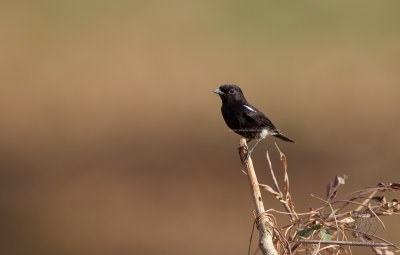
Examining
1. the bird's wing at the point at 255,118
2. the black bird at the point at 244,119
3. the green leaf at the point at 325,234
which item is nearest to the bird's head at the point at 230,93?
the black bird at the point at 244,119

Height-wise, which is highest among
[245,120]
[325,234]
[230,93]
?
[230,93]

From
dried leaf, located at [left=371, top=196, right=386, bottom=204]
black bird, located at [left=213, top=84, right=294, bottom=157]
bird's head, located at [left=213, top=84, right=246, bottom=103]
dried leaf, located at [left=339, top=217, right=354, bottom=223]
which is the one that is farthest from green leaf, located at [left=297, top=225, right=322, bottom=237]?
bird's head, located at [left=213, top=84, right=246, bottom=103]

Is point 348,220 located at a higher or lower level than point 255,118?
lower

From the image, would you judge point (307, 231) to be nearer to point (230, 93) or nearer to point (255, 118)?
point (255, 118)

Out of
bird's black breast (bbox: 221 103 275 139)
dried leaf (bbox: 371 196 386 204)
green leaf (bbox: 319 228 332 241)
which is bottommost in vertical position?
green leaf (bbox: 319 228 332 241)

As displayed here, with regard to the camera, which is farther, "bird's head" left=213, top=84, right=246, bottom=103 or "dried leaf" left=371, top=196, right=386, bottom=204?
"bird's head" left=213, top=84, right=246, bottom=103

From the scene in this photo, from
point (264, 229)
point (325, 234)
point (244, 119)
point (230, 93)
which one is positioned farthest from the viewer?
point (230, 93)

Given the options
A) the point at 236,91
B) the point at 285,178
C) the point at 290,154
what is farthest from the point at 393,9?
the point at 285,178

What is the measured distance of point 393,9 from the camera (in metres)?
19.0

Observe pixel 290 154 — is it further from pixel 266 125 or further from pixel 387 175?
pixel 266 125

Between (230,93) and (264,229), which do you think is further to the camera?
(230,93)

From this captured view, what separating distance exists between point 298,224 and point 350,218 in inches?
6.3

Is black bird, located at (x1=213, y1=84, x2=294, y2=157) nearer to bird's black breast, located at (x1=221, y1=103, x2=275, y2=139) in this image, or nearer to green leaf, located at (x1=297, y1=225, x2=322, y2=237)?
bird's black breast, located at (x1=221, y1=103, x2=275, y2=139)

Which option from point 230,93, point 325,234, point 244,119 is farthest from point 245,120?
point 325,234
